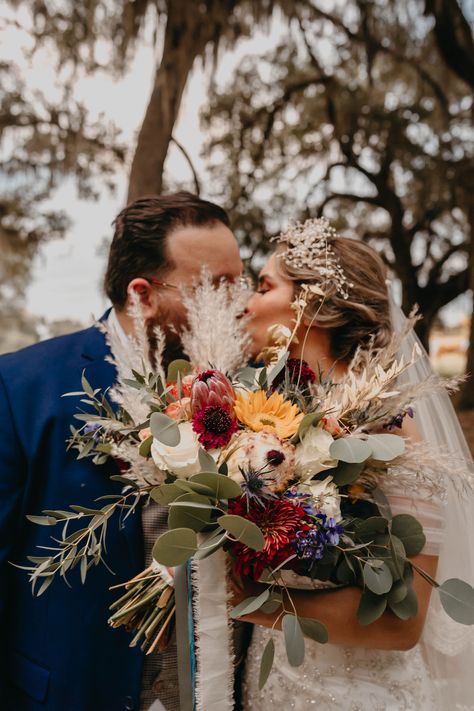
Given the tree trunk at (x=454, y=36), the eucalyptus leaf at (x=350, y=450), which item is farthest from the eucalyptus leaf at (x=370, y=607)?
the tree trunk at (x=454, y=36)

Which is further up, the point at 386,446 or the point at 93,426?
the point at 93,426

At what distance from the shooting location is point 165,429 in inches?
58.3

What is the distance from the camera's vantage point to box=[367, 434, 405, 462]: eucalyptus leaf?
1434mm

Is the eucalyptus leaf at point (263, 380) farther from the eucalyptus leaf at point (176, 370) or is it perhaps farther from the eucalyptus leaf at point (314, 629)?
the eucalyptus leaf at point (314, 629)

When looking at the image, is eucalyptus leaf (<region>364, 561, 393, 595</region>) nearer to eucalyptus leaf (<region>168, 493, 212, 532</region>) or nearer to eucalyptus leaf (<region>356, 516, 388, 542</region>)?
eucalyptus leaf (<region>356, 516, 388, 542</region>)

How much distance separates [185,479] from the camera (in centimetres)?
154

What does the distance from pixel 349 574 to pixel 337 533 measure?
0.70 ft

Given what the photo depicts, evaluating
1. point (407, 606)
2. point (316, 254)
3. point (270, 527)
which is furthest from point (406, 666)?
point (316, 254)

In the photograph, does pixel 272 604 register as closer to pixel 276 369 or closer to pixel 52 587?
pixel 276 369

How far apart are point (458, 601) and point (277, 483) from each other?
0.52 metres

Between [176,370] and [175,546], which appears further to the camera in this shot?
[176,370]

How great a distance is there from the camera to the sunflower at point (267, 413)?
1.52 meters

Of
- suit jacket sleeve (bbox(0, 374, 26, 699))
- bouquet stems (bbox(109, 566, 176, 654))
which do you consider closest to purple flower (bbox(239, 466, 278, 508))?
bouquet stems (bbox(109, 566, 176, 654))

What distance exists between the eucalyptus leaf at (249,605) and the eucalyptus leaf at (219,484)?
238 millimetres
